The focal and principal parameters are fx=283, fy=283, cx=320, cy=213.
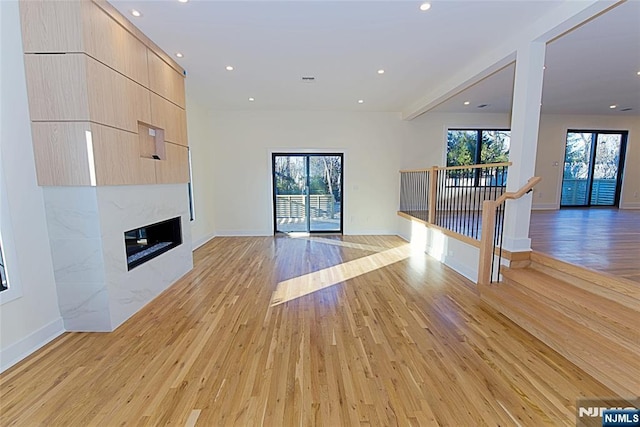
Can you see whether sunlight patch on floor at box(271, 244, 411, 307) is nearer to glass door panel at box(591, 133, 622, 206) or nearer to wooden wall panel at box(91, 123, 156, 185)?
wooden wall panel at box(91, 123, 156, 185)

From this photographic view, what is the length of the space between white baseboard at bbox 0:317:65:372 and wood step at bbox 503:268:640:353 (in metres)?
4.41

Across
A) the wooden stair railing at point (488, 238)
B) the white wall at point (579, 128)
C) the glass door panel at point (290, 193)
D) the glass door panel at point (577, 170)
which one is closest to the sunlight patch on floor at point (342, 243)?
the glass door panel at point (290, 193)

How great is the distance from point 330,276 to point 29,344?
120 inches

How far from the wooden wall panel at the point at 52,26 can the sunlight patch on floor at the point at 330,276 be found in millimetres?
2993

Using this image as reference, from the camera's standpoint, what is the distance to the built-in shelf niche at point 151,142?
3299 mm

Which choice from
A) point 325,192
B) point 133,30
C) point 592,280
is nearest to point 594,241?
point 592,280

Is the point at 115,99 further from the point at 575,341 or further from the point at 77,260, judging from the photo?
the point at 575,341

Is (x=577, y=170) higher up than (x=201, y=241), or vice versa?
(x=577, y=170)

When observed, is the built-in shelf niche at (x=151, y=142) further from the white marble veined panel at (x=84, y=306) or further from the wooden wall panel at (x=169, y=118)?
the white marble veined panel at (x=84, y=306)

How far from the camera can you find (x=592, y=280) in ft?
8.52

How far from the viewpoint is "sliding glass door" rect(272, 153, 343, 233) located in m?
6.93

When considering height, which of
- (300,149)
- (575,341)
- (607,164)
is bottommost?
(575,341)

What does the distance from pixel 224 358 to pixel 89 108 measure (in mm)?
2353

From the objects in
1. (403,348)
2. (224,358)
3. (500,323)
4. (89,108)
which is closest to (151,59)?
(89,108)
